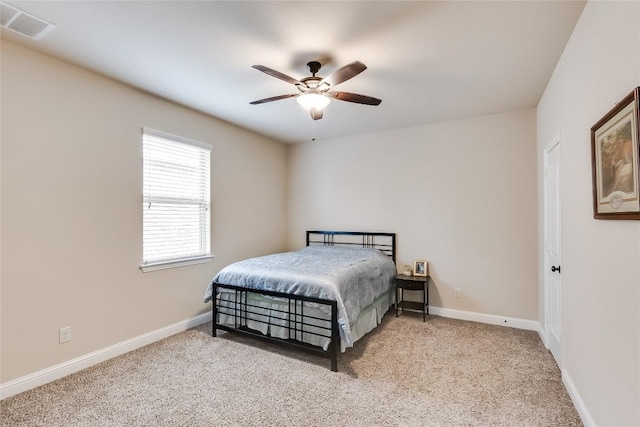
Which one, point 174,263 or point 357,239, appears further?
point 357,239

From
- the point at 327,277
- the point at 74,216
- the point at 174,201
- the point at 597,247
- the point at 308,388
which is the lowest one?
the point at 308,388

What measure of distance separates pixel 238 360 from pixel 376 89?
299 cm

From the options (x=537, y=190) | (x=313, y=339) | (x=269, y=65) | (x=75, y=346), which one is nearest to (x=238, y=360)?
(x=313, y=339)

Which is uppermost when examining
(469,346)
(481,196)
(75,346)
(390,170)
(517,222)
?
(390,170)

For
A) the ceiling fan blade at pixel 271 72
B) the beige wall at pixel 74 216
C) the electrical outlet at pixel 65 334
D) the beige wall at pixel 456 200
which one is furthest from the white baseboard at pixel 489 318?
the electrical outlet at pixel 65 334

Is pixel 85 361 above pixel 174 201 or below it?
below

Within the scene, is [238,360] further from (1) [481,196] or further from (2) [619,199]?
(1) [481,196]

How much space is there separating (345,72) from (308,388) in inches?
95.8

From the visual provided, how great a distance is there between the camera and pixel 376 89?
10.2ft

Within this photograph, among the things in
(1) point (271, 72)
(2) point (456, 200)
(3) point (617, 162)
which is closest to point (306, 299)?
(1) point (271, 72)

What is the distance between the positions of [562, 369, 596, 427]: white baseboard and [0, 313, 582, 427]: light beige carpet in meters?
0.05

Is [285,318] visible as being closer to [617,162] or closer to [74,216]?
[74,216]

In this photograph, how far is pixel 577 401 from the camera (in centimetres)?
207

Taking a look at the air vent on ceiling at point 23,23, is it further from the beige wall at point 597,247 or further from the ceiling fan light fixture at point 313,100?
the beige wall at point 597,247
